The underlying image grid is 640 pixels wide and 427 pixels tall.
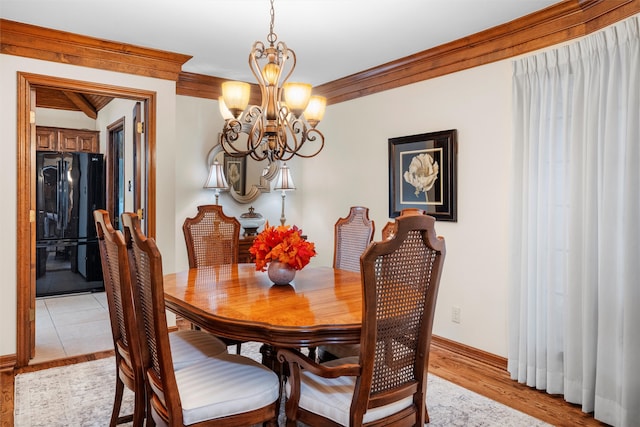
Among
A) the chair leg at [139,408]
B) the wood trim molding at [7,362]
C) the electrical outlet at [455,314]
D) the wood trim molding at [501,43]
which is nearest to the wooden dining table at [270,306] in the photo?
the chair leg at [139,408]

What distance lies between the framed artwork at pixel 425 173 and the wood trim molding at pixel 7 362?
313 centimetres

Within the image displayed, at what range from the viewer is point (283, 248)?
2.42 m

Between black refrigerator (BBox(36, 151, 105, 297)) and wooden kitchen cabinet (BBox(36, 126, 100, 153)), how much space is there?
0.63 metres

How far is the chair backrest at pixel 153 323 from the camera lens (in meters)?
1.63

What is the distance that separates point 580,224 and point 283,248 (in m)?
1.73

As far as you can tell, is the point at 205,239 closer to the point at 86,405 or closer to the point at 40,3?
the point at 86,405

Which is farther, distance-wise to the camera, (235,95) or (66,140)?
(66,140)

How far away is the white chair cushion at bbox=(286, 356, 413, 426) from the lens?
169 centimetres

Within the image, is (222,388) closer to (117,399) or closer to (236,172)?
(117,399)

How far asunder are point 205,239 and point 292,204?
1942mm

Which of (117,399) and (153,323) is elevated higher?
(153,323)

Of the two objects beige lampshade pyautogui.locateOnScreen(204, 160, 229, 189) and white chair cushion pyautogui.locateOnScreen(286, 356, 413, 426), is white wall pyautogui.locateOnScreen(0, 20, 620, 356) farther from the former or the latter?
white chair cushion pyautogui.locateOnScreen(286, 356, 413, 426)

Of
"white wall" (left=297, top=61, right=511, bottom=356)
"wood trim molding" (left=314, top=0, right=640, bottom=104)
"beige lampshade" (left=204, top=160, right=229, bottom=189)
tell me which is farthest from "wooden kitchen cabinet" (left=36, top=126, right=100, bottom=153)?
"white wall" (left=297, top=61, right=511, bottom=356)

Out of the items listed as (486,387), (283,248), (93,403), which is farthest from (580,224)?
(93,403)
